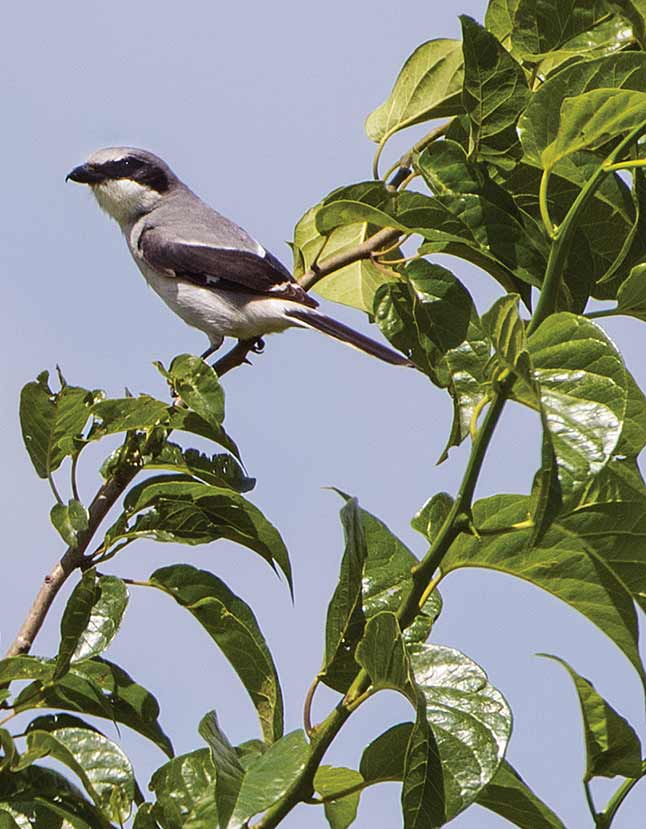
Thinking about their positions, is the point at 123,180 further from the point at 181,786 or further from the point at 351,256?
the point at 181,786

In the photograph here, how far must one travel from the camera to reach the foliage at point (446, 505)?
1649 millimetres

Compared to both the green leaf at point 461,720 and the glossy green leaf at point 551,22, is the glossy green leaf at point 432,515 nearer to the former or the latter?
the green leaf at point 461,720

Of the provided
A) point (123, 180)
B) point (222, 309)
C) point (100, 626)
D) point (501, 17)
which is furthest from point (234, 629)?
point (123, 180)

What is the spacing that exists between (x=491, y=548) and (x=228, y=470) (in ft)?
2.76

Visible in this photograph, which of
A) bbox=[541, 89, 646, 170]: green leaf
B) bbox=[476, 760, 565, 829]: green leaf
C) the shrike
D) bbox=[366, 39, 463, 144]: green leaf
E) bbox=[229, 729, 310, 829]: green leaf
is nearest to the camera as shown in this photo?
bbox=[229, 729, 310, 829]: green leaf

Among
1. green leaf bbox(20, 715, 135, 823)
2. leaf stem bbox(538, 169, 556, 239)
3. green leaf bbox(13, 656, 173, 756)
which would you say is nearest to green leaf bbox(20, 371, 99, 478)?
green leaf bbox(13, 656, 173, 756)

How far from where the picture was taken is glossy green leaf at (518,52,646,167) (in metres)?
1.89

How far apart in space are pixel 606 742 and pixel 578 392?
2.47 feet

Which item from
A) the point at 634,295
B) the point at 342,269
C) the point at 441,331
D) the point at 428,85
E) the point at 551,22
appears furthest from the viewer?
the point at 342,269

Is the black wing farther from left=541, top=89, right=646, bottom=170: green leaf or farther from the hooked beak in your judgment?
left=541, top=89, right=646, bottom=170: green leaf

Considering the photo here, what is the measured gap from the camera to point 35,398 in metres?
2.36

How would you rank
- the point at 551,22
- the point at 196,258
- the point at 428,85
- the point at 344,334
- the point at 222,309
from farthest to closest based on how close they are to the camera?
1. the point at 196,258
2. the point at 222,309
3. the point at 344,334
4. the point at 428,85
5. the point at 551,22

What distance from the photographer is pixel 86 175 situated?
7.69 metres

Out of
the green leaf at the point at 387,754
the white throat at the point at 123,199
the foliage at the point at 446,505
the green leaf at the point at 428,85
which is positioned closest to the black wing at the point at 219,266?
the white throat at the point at 123,199
